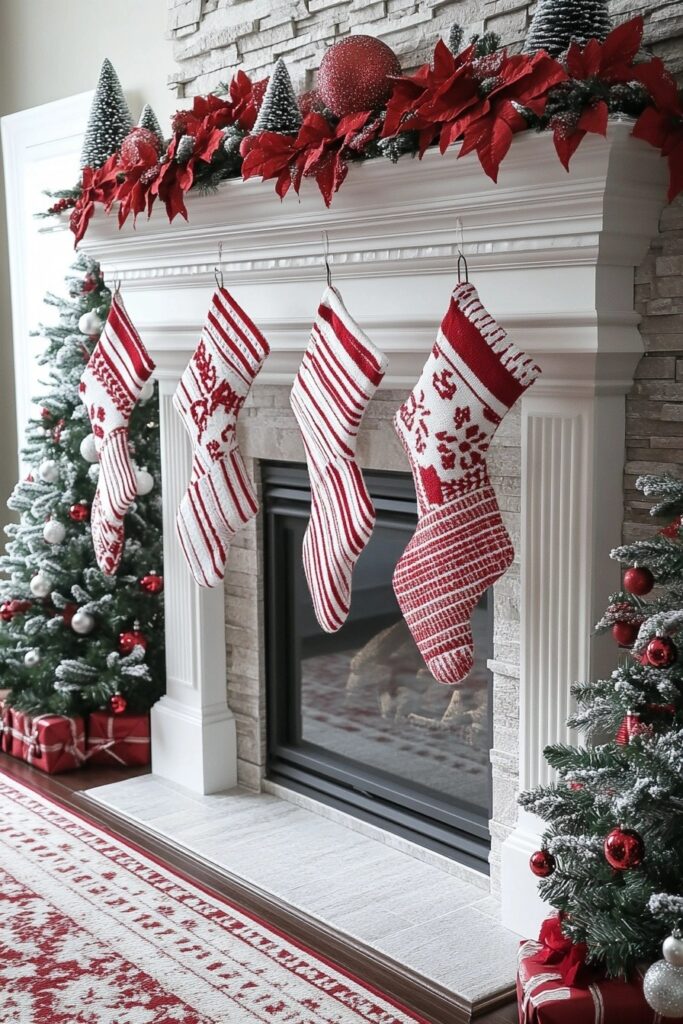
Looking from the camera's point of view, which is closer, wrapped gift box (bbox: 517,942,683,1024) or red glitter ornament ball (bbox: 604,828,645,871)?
red glitter ornament ball (bbox: 604,828,645,871)

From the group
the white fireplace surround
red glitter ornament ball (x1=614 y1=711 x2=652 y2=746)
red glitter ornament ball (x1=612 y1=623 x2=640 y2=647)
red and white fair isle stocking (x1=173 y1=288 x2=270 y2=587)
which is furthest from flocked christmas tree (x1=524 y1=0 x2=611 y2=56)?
red glitter ornament ball (x1=614 y1=711 x2=652 y2=746)

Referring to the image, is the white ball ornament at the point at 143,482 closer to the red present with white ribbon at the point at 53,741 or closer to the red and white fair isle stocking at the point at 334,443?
the red present with white ribbon at the point at 53,741

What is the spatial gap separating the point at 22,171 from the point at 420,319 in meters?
2.37

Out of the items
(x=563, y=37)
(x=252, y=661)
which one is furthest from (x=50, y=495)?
(x=563, y=37)

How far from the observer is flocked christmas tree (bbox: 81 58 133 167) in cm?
308

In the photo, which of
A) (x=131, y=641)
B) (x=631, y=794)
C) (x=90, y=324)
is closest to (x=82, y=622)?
(x=131, y=641)

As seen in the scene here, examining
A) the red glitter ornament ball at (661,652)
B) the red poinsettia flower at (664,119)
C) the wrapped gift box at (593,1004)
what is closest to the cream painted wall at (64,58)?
the red poinsettia flower at (664,119)

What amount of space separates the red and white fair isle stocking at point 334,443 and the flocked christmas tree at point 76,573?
3.50 ft

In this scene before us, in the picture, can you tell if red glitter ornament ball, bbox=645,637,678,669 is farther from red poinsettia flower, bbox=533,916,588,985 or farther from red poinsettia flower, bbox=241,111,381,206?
red poinsettia flower, bbox=241,111,381,206

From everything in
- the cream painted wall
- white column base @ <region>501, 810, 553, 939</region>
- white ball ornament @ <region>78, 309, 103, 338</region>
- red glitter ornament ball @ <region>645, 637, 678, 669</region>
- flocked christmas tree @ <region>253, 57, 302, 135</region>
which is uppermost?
the cream painted wall

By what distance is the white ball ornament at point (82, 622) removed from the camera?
345 centimetres

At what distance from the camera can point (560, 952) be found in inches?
77.9

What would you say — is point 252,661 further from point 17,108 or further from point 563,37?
point 17,108

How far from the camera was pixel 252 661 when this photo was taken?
3266 millimetres
